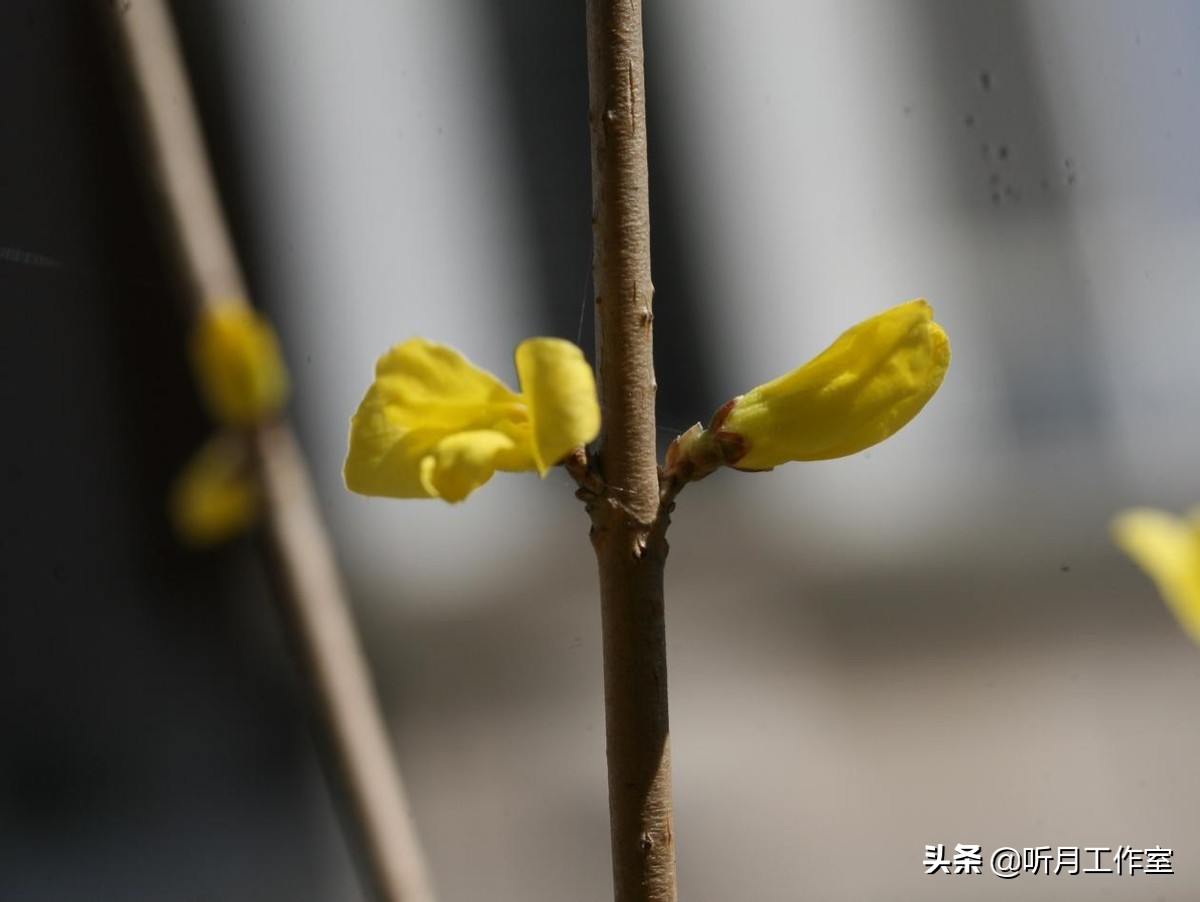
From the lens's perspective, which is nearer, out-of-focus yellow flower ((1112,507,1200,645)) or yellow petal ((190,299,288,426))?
out-of-focus yellow flower ((1112,507,1200,645))

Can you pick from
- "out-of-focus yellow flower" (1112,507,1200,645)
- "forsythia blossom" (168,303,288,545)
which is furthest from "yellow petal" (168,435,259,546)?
"out-of-focus yellow flower" (1112,507,1200,645)

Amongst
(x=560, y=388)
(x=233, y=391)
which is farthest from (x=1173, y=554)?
(x=233, y=391)

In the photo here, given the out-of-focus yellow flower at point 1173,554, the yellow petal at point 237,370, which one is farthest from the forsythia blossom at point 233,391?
the out-of-focus yellow flower at point 1173,554

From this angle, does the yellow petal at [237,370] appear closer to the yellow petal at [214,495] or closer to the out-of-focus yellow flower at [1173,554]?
the yellow petal at [214,495]

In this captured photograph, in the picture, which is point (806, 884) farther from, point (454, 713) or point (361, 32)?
point (361, 32)

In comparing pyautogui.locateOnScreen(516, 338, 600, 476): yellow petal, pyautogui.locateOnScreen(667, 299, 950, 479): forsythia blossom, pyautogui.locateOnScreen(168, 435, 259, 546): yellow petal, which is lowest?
pyautogui.locateOnScreen(168, 435, 259, 546): yellow petal

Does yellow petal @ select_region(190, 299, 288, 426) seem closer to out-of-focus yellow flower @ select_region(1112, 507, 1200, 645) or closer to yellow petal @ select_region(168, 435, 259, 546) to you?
yellow petal @ select_region(168, 435, 259, 546)

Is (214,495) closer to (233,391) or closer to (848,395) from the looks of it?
(233,391)

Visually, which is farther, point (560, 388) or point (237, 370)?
point (237, 370)
